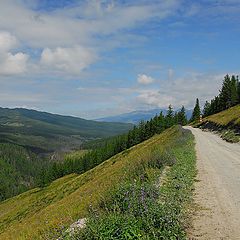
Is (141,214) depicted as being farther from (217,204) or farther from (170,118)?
(170,118)

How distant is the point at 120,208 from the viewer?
9898 millimetres

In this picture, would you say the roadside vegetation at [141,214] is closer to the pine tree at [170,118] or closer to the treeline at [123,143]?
the treeline at [123,143]

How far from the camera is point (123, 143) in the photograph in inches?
4985

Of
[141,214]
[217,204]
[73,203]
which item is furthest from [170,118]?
[141,214]

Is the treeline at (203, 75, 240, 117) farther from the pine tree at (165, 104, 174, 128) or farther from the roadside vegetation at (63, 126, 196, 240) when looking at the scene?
the roadside vegetation at (63, 126, 196, 240)

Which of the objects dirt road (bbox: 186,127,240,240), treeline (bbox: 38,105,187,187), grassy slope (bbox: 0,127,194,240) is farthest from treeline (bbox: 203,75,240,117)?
dirt road (bbox: 186,127,240,240)

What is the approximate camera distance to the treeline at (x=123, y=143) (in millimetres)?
113662

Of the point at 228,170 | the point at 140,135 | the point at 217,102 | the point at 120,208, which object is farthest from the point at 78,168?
the point at 120,208

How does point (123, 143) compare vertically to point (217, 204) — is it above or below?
below

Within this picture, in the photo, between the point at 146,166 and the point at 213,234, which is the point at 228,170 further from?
the point at 213,234

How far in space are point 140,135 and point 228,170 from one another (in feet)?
329

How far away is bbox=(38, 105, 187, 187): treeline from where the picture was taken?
11366 cm

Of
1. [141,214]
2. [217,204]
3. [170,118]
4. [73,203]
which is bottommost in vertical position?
[73,203]

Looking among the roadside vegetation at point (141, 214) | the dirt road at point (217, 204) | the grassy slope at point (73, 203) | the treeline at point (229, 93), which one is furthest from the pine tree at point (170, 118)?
the roadside vegetation at point (141, 214)
